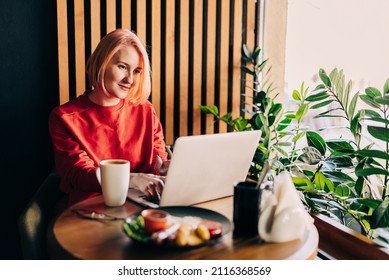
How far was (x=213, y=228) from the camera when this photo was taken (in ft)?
3.55

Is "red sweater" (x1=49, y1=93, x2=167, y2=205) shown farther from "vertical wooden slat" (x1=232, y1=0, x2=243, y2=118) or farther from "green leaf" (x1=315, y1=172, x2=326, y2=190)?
"vertical wooden slat" (x1=232, y1=0, x2=243, y2=118)

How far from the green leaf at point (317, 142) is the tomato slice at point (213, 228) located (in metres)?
1.31

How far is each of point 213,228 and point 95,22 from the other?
1823 millimetres

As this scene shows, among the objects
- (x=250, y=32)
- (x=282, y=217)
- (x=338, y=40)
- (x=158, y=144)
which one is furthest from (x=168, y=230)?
(x=338, y=40)

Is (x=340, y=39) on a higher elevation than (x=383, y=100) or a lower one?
higher

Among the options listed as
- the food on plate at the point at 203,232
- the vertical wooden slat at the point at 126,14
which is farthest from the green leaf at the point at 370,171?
the vertical wooden slat at the point at 126,14

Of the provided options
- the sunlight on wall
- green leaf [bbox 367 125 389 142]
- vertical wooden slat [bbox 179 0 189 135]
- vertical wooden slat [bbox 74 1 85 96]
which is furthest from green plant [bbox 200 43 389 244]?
vertical wooden slat [bbox 74 1 85 96]

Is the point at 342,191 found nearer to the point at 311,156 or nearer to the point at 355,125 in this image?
the point at 311,156

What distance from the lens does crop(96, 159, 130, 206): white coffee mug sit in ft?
4.27

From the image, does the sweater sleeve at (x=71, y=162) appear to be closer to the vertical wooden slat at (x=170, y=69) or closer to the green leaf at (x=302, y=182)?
the vertical wooden slat at (x=170, y=69)

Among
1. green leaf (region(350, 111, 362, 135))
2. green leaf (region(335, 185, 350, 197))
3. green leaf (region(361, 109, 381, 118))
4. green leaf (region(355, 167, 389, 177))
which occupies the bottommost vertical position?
green leaf (region(335, 185, 350, 197))

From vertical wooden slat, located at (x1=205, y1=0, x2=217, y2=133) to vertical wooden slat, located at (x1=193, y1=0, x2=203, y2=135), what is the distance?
70mm
